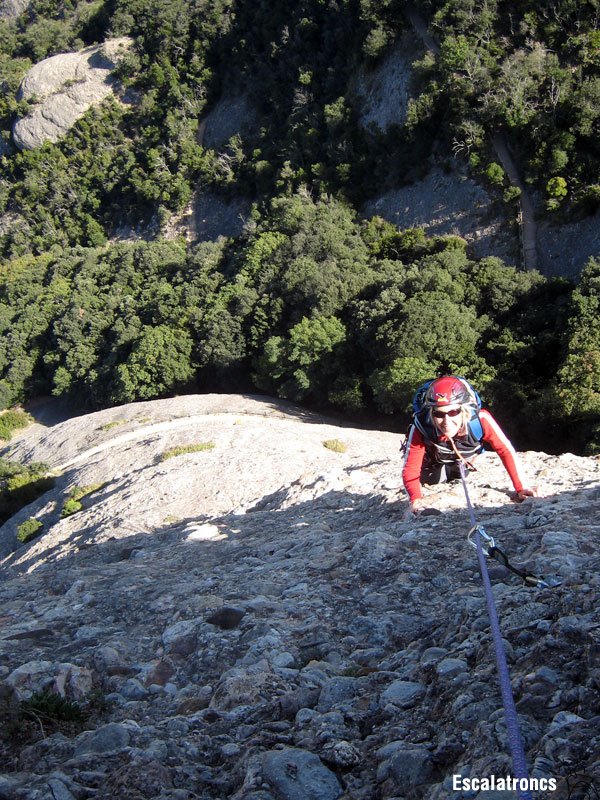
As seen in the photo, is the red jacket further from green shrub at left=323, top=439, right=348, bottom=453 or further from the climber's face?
green shrub at left=323, top=439, right=348, bottom=453

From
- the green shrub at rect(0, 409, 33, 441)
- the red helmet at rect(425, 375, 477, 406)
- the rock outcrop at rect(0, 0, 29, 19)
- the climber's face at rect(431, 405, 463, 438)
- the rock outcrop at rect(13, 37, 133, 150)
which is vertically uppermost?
the rock outcrop at rect(0, 0, 29, 19)

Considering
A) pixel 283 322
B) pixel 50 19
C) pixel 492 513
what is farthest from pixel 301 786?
pixel 50 19

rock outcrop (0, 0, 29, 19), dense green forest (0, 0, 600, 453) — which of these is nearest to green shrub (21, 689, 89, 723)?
dense green forest (0, 0, 600, 453)

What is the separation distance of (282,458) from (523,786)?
18.6 metres

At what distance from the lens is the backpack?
806 cm

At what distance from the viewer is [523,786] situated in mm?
3105

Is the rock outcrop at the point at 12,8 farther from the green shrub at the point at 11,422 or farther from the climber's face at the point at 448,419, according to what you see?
the climber's face at the point at 448,419

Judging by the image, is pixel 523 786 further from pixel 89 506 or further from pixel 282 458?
pixel 89 506

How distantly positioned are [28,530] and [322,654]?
22241mm

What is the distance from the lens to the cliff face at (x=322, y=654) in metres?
4.15

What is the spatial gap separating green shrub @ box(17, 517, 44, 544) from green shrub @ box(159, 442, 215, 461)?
5708 millimetres

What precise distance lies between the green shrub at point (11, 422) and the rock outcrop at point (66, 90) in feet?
133

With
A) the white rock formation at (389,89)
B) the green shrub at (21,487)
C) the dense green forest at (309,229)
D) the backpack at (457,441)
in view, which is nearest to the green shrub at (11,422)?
the dense green forest at (309,229)

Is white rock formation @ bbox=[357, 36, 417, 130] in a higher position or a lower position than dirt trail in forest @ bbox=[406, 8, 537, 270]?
higher
